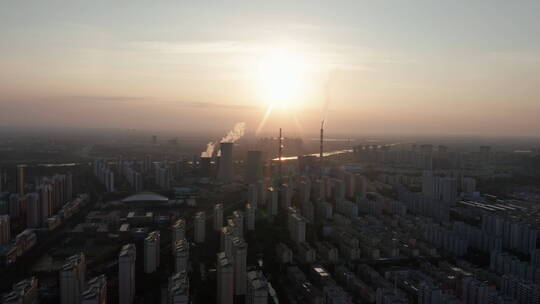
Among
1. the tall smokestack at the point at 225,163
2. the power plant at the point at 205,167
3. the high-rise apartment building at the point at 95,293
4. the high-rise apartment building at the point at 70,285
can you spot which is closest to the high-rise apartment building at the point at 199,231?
the high-rise apartment building at the point at 70,285

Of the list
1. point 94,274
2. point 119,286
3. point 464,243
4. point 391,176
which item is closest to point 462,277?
point 464,243

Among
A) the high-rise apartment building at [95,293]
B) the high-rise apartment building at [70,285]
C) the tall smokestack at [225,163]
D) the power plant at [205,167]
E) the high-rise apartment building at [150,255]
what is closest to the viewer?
the high-rise apartment building at [95,293]

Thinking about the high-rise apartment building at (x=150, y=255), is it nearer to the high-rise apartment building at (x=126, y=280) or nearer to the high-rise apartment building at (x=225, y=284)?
the high-rise apartment building at (x=126, y=280)

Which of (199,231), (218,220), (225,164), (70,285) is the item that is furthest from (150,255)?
(225,164)

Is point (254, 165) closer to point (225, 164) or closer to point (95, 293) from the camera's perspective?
point (225, 164)

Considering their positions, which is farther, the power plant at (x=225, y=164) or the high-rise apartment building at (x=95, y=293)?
the power plant at (x=225, y=164)

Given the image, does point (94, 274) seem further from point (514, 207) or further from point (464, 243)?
point (514, 207)

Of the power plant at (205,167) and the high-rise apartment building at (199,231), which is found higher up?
the power plant at (205,167)

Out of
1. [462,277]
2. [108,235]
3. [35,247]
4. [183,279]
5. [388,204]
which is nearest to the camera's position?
[183,279]

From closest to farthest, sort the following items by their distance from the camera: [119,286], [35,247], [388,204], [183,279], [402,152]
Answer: [183,279] → [119,286] → [35,247] → [388,204] → [402,152]
